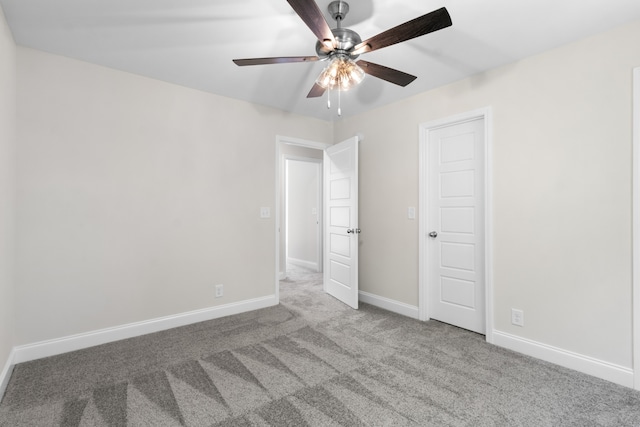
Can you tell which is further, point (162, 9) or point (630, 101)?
point (630, 101)

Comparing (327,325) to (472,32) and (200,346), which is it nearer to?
(200,346)

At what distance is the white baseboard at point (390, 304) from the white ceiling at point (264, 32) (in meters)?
2.38

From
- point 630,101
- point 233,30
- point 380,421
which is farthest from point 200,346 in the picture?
point 630,101

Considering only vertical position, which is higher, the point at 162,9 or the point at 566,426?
the point at 162,9

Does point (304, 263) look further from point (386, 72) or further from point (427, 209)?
point (386, 72)

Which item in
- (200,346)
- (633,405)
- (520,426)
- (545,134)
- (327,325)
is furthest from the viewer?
(327,325)

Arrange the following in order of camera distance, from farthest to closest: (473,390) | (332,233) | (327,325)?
1. (332,233)
2. (327,325)
3. (473,390)

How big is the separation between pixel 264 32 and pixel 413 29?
3.64 feet

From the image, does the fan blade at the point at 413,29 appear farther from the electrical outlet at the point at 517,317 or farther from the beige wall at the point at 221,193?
the electrical outlet at the point at 517,317

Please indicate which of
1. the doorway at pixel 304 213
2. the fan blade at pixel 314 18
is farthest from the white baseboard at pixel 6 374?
the doorway at pixel 304 213

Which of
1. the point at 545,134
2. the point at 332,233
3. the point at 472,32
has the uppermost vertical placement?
the point at 472,32

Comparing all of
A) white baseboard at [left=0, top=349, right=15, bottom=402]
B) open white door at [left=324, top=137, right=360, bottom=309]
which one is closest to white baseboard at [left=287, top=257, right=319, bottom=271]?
open white door at [left=324, top=137, right=360, bottom=309]

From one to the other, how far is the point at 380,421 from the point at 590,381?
61.8 inches

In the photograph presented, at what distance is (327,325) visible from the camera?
3107 mm
